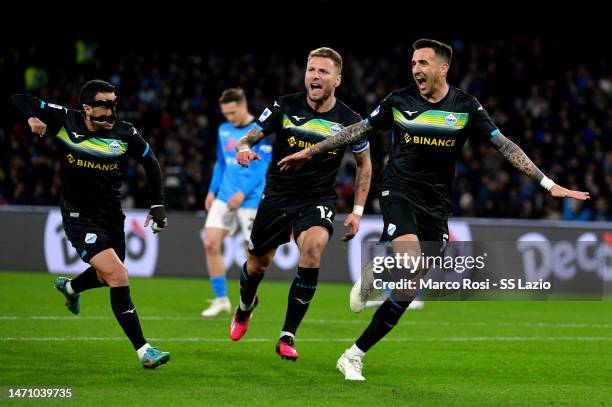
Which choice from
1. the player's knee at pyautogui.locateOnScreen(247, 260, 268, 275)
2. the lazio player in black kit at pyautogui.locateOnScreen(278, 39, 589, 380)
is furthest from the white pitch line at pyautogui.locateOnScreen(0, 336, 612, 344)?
the lazio player in black kit at pyautogui.locateOnScreen(278, 39, 589, 380)

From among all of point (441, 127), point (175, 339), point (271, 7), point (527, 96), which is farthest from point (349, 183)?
point (441, 127)

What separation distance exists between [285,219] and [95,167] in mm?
1660

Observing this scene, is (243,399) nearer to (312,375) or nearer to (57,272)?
(312,375)

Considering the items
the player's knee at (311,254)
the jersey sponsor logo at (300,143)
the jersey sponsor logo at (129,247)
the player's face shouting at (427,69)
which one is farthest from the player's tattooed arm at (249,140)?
the jersey sponsor logo at (129,247)

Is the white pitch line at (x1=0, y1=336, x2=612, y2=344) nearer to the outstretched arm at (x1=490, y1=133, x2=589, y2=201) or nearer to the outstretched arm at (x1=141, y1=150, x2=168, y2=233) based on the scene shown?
the outstretched arm at (x1=141, y1=150, x2=168, y2=233)

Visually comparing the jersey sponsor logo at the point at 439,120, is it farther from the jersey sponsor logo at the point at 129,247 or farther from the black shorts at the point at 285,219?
the jersey sponsor logo at the point at 129,247

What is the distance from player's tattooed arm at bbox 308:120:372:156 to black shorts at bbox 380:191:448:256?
490 mm

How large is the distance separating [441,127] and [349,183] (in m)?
13.7

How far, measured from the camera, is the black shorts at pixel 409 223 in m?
7.76

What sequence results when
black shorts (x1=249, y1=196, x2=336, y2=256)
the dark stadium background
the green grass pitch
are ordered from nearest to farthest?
the green grass pitch → black shorts (x1=249, y1=196, x2=336, y2=256) → the dark stadium background

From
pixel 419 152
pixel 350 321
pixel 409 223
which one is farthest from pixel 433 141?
pixel 350 321

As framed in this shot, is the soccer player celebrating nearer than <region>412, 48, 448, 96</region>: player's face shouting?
No

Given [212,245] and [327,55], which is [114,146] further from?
[212,245]

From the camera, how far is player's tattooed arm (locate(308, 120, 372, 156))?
8.05 m
